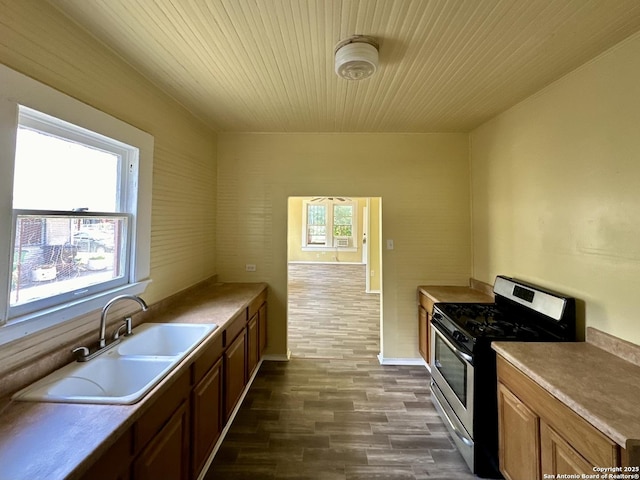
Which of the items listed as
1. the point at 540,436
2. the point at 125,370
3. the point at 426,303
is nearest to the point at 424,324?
the point at 426,303

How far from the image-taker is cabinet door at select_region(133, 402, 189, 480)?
1.12 meters

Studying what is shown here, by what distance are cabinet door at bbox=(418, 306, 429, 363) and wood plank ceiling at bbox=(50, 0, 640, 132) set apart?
2.14m

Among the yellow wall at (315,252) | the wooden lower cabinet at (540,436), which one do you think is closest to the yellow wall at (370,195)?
the wooden lower cabinet at (540,436)

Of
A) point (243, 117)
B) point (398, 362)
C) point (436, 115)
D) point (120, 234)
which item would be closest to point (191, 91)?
point (243, 117)

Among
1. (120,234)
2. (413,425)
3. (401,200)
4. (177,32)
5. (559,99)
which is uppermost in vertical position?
(177,32)

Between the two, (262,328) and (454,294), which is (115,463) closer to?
(262,328)

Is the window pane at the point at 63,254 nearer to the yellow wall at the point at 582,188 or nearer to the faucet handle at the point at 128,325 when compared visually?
the faucet handle at the point at 128,325

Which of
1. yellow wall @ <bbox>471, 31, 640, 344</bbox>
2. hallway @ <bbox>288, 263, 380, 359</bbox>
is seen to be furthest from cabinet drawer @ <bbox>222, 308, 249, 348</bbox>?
yellow wall @ <bbox>471, 31, 640, 344</bbox>

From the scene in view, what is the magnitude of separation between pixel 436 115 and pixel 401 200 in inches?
37.9

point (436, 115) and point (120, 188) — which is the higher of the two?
point (436, 115)

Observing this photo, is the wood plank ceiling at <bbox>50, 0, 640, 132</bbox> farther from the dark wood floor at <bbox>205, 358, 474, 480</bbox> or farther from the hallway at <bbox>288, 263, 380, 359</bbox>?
the hallway at <bbox>288, 263, 380, 359</bbox>

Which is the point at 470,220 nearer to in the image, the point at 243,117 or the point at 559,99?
the point at 559,99

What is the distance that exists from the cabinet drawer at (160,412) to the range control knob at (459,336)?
5.81 ft

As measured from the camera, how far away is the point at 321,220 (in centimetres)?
948
